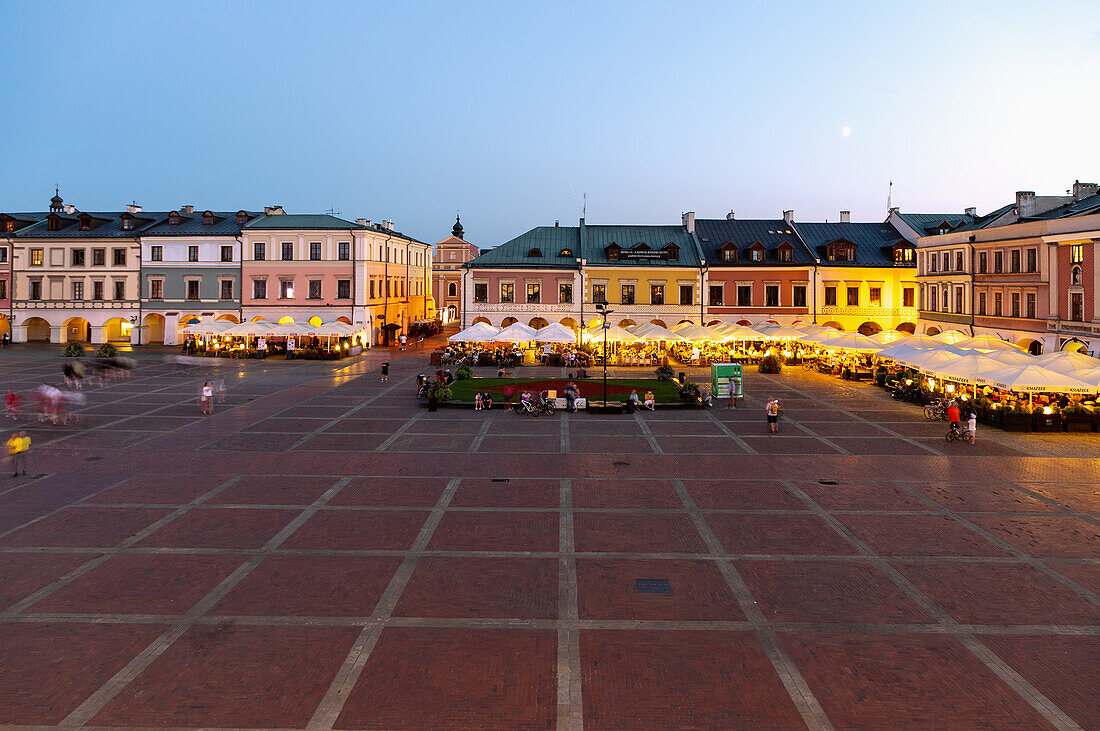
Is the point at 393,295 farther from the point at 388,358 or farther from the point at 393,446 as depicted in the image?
the point at 393,446

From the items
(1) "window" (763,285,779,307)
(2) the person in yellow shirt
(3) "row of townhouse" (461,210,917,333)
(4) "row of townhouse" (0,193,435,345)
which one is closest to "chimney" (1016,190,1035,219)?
(3) "row of townhouse" (461,210,917,333)

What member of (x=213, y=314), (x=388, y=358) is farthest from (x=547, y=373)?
(x=213, y=314)

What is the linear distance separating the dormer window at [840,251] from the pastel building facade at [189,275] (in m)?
44.8

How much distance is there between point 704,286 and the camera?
53969 millimetres

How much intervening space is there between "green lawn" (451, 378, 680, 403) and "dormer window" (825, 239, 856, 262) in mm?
22877

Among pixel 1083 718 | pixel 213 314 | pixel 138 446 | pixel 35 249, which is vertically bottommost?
pixel 1083 718

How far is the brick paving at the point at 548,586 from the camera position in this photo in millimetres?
8797

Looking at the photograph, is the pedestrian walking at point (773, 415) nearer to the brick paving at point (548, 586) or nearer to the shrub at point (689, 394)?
the brick paving at point (548, 586)

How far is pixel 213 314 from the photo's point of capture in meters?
56.8

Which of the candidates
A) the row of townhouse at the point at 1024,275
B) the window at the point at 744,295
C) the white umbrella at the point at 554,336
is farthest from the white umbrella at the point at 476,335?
the row of townhouse at the point at 1024,275

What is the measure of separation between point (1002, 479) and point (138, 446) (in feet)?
81.0

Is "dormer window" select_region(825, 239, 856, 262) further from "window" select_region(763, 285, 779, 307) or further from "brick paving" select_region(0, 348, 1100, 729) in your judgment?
"brick paving" select_region(0, 348, 1100, 729)

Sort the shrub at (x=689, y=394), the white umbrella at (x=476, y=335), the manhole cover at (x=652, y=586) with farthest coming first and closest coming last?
1. the white umbrella at (x=476, y=335)
2. the shrub at (x=689, y=394)
3. the manhole cover at (x=652, y=586)

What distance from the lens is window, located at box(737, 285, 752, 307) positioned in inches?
2127
